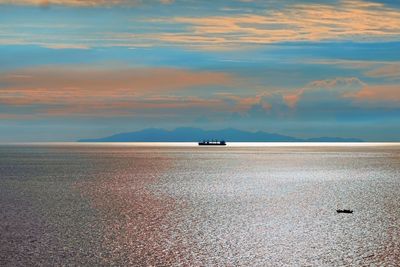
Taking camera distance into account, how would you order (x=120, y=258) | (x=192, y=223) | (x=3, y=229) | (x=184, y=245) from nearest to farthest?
(x=120, y=258), (x=184, y=245), (x=3, y=229), (x=192, y=223)

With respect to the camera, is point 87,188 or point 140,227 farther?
point 87,188

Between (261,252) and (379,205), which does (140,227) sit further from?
(379,205)

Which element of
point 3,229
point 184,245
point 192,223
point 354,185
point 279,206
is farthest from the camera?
point 354,185

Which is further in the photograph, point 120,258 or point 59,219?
point 59,219

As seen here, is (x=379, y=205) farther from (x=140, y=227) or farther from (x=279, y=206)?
(x=140, y=227)

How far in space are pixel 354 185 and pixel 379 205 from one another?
39689 millimetres

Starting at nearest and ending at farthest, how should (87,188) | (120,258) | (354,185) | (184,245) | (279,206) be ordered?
(120,258)
(184,245)
(279,206)
(87,188)
(354,185)

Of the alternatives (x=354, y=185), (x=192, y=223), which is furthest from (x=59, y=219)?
(x=354, y=185)

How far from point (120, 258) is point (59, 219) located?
76.5 feet

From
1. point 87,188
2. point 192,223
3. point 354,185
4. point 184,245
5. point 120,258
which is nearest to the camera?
point 120,258

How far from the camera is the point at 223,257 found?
47.6 metres

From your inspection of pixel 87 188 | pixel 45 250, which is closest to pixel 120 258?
pixel 45 250

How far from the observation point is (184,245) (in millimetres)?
52500

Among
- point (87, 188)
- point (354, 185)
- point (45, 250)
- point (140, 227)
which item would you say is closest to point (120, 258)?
point (45, 250)
